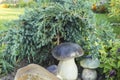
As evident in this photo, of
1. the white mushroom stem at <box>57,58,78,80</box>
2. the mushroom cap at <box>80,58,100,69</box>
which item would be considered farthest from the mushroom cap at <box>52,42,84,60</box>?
the mushroom cap at <box>80,58,100,69</box>

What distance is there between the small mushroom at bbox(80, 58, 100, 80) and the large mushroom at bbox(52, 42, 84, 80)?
6.1 inches

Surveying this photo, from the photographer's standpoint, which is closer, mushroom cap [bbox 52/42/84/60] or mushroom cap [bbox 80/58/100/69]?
mushroom cap [bbox 52/42/84/60]

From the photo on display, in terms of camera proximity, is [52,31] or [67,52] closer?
[67,52]

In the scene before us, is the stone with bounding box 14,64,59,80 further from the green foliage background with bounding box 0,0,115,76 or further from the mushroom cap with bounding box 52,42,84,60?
the green foliage background with bounding box 0,0,115,76

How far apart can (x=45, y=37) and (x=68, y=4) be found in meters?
0.56

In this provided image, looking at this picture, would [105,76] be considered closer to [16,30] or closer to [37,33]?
[37,33]

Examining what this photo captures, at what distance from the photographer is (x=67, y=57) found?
380 cm

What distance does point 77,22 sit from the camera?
4082 millimetres

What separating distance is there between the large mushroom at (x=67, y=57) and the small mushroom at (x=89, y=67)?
155 millimetres

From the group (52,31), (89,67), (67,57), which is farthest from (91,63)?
(52,31)

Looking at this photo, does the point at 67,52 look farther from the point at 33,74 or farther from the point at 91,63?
the point at 33,74

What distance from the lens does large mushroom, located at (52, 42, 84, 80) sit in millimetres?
3807

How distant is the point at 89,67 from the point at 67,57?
0.47 metres

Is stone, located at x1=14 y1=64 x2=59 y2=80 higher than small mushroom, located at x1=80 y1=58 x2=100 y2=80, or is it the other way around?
stone, located at x1=14 y1=64 x2=59 y2=80
